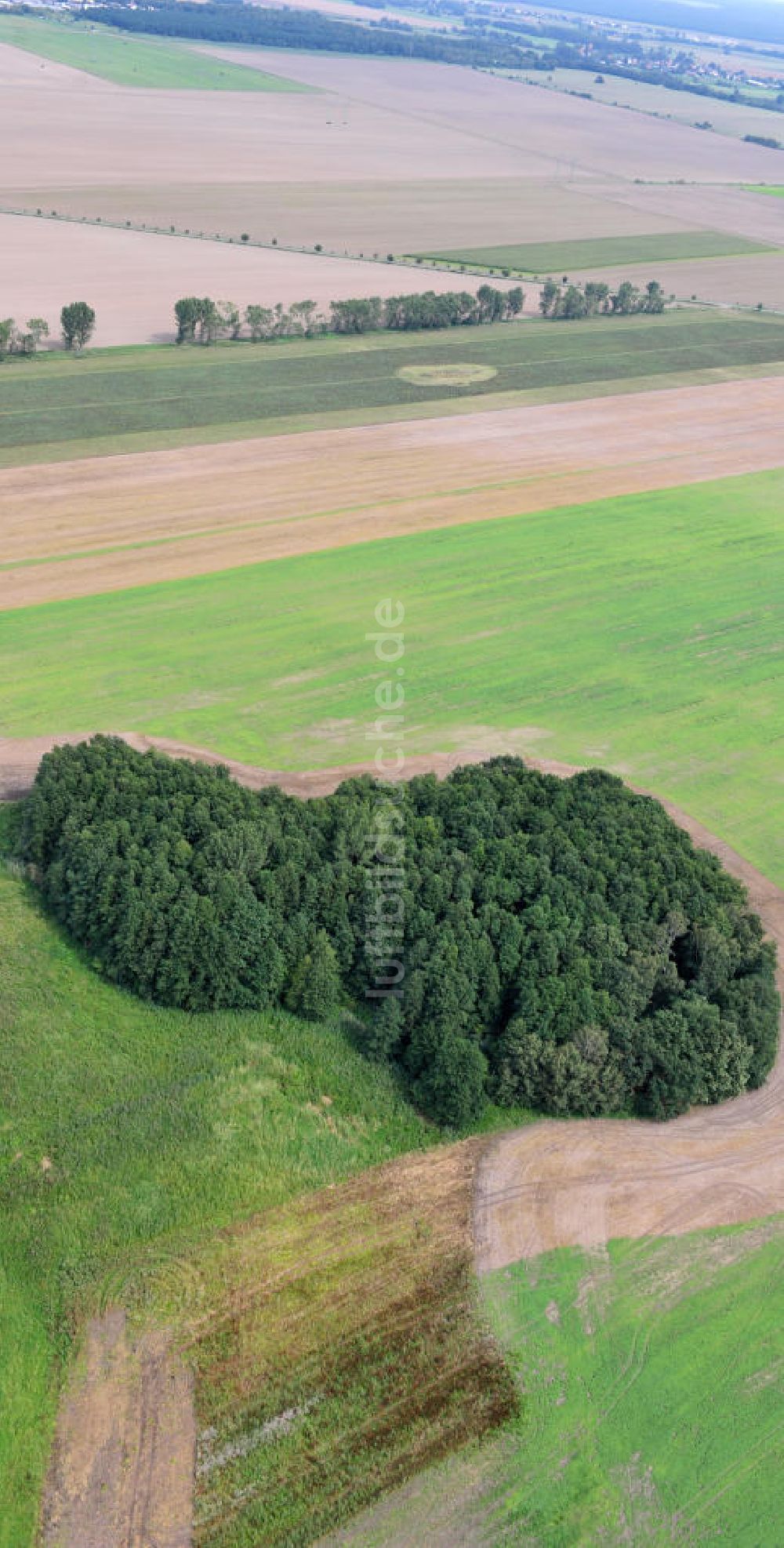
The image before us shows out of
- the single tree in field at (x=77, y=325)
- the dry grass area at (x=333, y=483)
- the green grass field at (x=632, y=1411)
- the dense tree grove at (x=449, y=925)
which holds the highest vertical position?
the single tree in field at (x=77, y=325)

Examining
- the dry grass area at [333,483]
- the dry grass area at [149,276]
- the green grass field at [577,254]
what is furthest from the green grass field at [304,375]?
the green grass field at [577,254]

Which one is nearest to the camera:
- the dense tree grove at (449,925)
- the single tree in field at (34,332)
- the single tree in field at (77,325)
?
the dense tree grove at (449,925)

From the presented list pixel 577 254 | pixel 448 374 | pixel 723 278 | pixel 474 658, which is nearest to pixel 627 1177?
pixel 474 658

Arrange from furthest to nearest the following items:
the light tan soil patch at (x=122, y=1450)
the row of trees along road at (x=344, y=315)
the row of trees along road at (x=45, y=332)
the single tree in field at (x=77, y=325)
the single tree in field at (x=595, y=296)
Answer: the single tree in field at (x=595, y=296) → the row of trees along road at (x=344, y=315) → the single tree in field at (x=77, y=325) → the row of trees along road at (x=45, y=332) → the light tan soil patch at (x=122, y=1450)

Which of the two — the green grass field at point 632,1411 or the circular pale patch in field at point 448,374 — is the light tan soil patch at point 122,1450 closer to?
the green grass field at point 632,1411

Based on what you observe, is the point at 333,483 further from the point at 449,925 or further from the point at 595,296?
the point at 595,296

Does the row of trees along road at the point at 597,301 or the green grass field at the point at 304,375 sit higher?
the row of trees along road at the point at 597,301

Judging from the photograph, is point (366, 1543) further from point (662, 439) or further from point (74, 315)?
point (74, 315)

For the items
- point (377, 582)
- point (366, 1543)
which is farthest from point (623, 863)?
point (377, 582)
